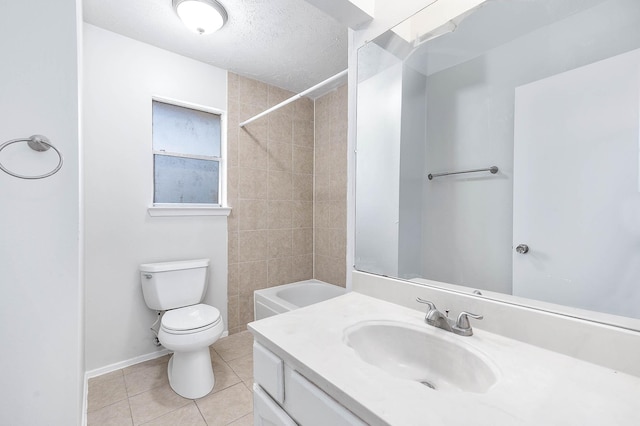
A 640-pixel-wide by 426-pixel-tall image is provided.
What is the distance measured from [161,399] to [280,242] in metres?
1.51

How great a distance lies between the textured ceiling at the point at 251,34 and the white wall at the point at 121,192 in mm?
170

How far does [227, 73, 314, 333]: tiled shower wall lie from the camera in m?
2.49

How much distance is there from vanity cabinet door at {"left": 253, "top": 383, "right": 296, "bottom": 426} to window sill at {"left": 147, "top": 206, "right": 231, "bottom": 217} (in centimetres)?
165

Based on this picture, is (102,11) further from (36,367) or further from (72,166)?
(36,367)

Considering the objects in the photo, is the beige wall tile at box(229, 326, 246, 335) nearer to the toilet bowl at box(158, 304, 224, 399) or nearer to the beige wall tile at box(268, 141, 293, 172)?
the toilet bowl at box(158, 304, 224, 399)

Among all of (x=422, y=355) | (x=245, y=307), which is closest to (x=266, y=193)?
(x=245, y=307)

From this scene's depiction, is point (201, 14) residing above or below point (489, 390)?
above

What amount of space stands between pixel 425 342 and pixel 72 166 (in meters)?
1.38

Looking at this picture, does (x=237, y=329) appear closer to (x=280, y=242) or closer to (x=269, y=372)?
(x=280, y=242)

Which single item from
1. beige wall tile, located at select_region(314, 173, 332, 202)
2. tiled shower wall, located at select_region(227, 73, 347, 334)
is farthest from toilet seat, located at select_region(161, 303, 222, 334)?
beige wall tile, located at select_region(314, 173, 332, 202)

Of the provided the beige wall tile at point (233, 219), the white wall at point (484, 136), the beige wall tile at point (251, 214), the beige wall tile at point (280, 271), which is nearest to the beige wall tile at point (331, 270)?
the beige wall tile at point (280, 271)

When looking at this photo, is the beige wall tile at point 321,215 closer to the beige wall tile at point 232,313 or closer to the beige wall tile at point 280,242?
the beige wall tile at point 280,242

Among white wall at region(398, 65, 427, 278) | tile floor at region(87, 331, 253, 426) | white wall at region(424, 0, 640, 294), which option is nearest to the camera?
white wall at region(424, 0, 640, 294)

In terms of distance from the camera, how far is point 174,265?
203 cm
